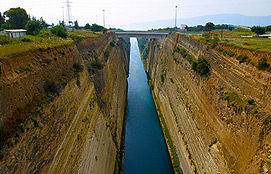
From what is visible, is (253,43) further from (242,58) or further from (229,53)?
(242,58)

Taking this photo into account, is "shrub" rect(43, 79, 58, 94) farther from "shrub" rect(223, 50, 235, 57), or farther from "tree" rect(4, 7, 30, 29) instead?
"tree" rect(4, 7, 30, 29)

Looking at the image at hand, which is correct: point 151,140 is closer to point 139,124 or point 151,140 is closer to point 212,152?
point 139,124

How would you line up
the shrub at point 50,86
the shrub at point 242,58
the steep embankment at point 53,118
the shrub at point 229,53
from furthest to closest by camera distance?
the shrub at point 229,53
the shrub at point 242,58
the shrub at point 50,86
the steep embankment at point 53,118

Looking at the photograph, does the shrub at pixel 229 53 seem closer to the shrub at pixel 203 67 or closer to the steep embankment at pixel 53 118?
the shrub at pixel 203 67

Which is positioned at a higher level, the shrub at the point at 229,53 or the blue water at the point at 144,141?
the shrub at the point at 229,53

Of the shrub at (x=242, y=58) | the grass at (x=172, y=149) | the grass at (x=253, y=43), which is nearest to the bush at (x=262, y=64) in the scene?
the shrub at (x=242, y=58)

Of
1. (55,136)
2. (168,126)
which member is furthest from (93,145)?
(168,126)
